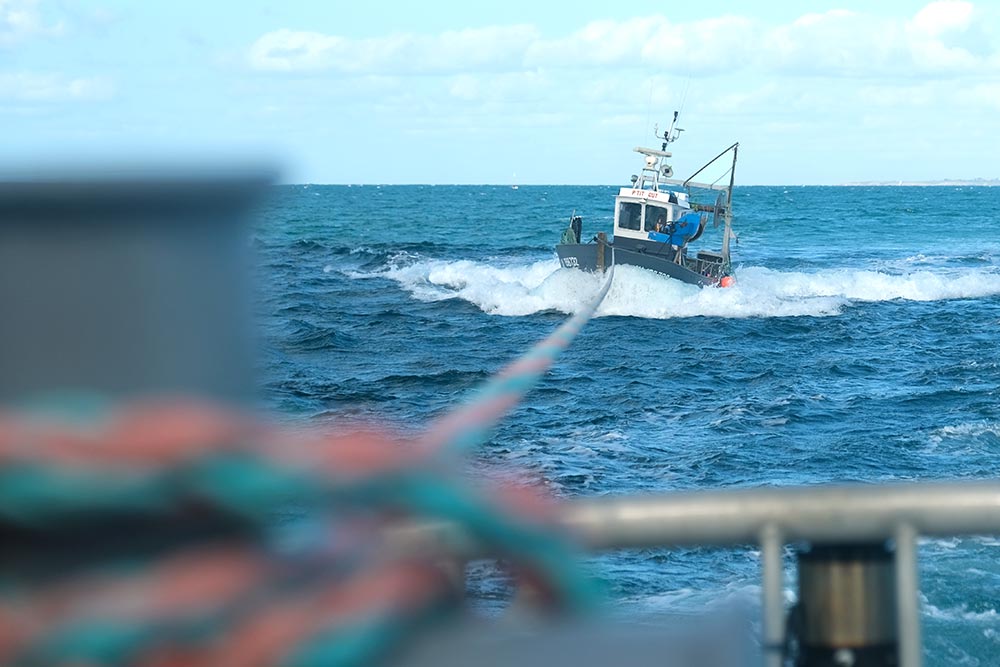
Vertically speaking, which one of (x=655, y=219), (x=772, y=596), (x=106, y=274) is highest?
(x=106, y=274)

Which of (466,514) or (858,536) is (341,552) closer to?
(466,514)

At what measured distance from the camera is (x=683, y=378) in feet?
62.8

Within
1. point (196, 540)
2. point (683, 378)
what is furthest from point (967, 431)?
point (196, 540)

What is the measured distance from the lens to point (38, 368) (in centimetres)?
99

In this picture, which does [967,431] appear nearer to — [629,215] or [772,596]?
[772,596]

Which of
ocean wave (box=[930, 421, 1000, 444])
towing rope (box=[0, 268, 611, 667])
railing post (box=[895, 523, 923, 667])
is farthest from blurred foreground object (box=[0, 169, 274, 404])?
ocean wave (box=[930, 421, 1000, 444])

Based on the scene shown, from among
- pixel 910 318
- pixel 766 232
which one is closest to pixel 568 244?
pixel 910 318

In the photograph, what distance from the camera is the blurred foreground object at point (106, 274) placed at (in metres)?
0.97

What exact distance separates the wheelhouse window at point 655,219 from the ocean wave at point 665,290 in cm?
103

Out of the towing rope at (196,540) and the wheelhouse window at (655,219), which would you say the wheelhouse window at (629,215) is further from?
the towing rope at (196,540)

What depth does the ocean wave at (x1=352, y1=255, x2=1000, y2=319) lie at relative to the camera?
28703mm

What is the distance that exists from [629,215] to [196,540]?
27.2 metres

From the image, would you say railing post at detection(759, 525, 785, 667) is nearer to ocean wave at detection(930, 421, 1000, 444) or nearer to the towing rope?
the towing rope

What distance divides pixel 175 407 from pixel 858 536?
4.14 ft
